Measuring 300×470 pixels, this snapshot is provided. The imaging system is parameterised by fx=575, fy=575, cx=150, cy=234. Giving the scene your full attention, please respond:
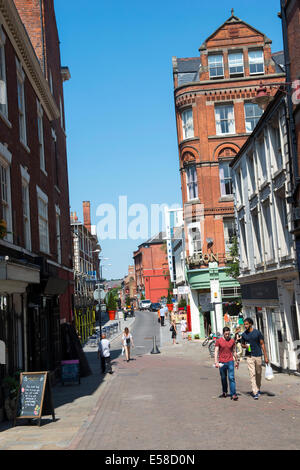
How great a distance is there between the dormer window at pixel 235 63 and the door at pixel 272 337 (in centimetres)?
2193

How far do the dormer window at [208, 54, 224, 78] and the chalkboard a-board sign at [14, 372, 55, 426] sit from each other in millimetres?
30665

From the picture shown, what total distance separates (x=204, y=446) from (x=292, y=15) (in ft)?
45.5

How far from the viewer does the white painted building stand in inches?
728

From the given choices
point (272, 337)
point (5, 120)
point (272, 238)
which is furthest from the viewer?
point (272, 337)

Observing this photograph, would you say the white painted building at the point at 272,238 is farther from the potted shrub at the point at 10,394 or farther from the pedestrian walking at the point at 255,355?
the potted shrub at the point at 10,394

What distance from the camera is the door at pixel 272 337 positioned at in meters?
21.0

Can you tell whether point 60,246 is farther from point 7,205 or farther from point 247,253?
point 7,205

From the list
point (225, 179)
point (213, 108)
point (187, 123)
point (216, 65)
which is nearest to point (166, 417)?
point (225, 179)

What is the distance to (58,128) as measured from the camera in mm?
27891

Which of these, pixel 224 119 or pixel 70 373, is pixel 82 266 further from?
pixel 70 373

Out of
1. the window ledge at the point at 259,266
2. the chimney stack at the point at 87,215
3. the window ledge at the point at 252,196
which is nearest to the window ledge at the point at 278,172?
the window ledge at the point at 252,196

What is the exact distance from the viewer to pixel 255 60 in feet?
128

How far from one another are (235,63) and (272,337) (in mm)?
23395
